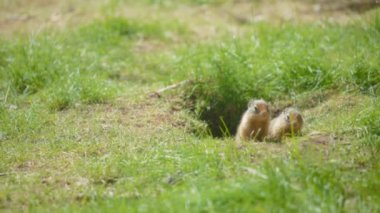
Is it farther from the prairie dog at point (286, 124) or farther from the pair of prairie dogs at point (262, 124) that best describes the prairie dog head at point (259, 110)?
the prairie dog at point (286, 124)

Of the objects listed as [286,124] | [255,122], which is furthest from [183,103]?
[286,124]

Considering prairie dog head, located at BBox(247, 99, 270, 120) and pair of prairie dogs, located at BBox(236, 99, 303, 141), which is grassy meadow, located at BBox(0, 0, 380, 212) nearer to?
pair of prairie dogs, located at BBox(236, 99, 303, 141)

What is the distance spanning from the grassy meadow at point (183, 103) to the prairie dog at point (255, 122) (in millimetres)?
391

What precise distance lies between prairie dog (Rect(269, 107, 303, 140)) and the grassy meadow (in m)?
0.14

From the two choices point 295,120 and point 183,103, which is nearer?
point 295,120

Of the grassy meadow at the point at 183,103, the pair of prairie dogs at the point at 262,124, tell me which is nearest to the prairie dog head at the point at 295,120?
the pair of prairie dogs at the point at 262,124

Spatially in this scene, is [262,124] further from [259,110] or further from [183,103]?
[183,103]

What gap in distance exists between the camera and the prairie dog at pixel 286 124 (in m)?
5.45

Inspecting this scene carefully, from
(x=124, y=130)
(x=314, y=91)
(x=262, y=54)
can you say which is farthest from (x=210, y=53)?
(x=124, y=130)

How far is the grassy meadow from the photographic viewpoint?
4.15 metres

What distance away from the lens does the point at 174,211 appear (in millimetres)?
3828

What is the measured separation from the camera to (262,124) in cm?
604

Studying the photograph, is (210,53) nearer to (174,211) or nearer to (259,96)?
(259,96)

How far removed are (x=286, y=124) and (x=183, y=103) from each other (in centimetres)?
126
